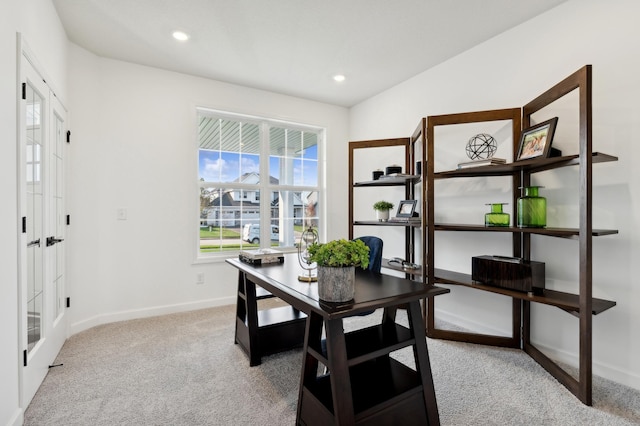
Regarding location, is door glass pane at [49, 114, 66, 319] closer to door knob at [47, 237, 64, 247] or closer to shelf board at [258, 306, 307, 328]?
door knob at [47, 237, 64, 247]

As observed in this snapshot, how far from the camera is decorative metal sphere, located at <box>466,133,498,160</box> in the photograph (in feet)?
9.44

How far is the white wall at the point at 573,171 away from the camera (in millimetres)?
2059

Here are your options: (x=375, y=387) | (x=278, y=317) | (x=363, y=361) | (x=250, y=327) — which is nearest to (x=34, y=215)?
(x=250, y=327)

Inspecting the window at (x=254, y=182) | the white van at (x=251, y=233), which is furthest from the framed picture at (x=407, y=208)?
the white van at (x=251, y=233)

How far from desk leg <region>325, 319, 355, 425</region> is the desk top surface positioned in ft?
0.34

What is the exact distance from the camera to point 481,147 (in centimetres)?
293

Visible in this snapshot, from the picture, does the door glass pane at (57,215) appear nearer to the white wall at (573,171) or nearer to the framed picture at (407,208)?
the framed picture at (407,208)

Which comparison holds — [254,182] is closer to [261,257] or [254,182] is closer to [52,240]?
[261,257]

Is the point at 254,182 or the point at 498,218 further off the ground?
the point at 254,182

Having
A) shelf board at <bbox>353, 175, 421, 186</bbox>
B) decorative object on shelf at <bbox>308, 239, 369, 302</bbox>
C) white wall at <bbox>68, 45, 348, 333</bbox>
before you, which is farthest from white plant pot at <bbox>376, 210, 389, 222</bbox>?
decorative object on shelf at <bbox>308, 239, 369, 302</bbox>

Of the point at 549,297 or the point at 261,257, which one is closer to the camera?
the point at 549,297

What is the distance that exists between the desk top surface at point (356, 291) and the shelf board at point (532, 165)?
3.99ft

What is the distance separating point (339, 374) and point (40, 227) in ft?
7.49

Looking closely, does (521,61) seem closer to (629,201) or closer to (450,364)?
(629,201)
